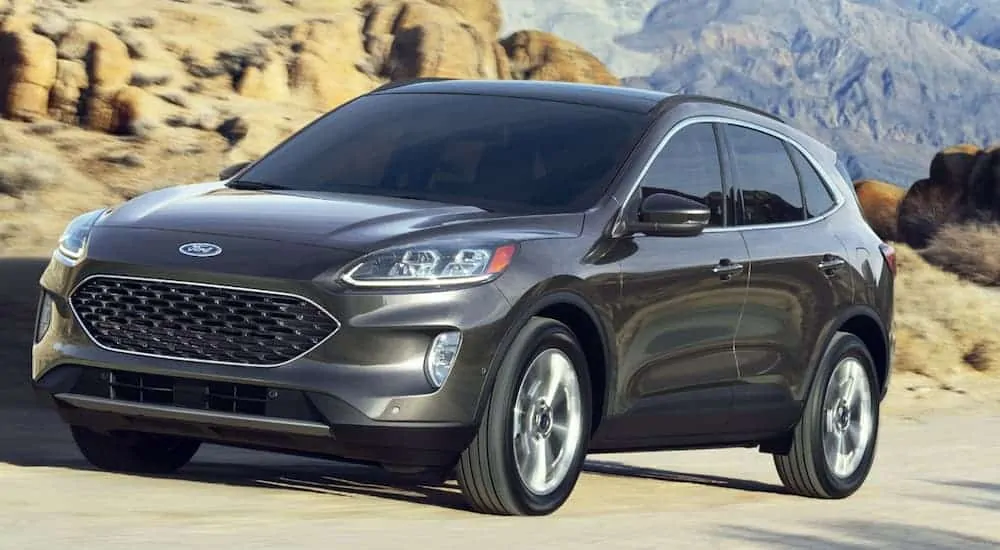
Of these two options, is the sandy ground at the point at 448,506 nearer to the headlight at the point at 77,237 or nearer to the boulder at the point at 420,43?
the headlight at the point at 77,237

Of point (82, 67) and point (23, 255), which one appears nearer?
point (23, 255)

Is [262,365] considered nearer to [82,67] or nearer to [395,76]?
[82,67]

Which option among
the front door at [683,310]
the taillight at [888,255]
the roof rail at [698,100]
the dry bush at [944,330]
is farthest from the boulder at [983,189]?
the front door at [683,310]

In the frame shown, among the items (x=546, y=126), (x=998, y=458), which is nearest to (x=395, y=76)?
(x=998, y=458)

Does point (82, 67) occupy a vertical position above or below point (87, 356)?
below

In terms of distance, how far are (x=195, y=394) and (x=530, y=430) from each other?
50.3 inches

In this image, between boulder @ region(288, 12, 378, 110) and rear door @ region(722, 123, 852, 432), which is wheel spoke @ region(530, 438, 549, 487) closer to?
rear door @ region(722, 123, 852, 432)

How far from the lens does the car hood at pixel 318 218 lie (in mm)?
7867

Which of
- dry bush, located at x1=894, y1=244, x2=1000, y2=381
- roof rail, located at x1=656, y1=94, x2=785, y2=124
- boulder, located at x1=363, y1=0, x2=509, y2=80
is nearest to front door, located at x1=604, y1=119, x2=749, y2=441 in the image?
roof rail, located at x1=656, y1=94, x2=785, y2=124

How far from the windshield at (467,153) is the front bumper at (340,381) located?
37.5 inches

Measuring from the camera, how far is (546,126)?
9.16 meters

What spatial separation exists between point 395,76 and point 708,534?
121 feet

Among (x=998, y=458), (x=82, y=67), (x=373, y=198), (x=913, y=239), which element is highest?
(x=373, y=198)

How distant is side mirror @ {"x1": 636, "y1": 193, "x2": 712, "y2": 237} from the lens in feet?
27.9
